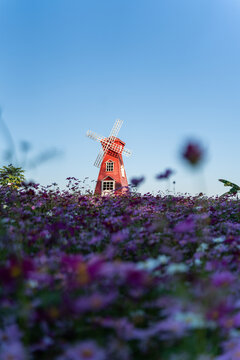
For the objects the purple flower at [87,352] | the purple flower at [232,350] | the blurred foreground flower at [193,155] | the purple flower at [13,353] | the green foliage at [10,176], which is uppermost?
the green foliage at [10,176]

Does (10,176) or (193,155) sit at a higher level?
(10,176)

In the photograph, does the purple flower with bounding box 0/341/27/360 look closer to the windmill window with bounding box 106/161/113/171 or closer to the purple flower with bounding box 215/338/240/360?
the purple flower with bounding box 215/338/240/360

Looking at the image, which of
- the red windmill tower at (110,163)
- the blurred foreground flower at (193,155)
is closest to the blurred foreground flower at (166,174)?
the blurred foreground flower at (193,155)

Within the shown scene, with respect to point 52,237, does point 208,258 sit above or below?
below

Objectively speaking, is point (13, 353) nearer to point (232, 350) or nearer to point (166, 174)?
point (232, 350)

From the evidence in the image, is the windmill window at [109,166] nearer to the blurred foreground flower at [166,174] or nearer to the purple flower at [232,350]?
the blurred foreground flower at [166,174]

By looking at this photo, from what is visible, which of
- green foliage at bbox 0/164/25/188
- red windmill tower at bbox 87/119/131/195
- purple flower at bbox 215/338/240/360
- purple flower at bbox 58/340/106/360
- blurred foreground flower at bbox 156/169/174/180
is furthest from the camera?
red windmill tower at bbox 87/119/131/195

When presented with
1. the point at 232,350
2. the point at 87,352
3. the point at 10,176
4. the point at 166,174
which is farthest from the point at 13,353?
the point at 10,176

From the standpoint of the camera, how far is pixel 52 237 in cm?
348

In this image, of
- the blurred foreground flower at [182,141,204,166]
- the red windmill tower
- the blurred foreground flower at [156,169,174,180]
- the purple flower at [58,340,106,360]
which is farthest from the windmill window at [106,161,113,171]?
the purple flower at [58,340,106,360]

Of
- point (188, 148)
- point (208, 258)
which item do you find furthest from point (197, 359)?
point (208, 258)

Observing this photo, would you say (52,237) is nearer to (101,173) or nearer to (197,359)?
(197,359)

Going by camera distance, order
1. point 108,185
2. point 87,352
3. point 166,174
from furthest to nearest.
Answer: point 108,185
point 166,174
point 87,352

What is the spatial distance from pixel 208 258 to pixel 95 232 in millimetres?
1497
